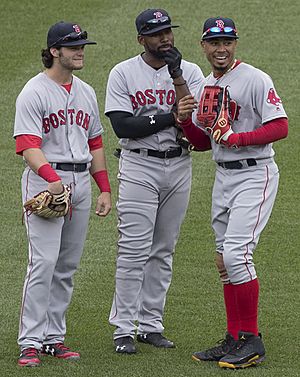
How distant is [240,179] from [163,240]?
78 cm

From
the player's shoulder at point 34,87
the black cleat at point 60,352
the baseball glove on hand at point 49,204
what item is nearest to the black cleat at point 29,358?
the black cleat at point 60,352

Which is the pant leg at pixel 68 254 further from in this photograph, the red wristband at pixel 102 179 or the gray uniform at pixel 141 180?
the gray uniform at pixel 141 180

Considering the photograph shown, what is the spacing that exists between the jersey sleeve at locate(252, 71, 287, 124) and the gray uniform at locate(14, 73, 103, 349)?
3.26 feet

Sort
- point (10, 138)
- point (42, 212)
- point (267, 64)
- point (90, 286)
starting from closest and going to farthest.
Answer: point (42, 212) < point (90, 286) < point (10, 138) < point (267, 64)

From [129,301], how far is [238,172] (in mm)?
1090

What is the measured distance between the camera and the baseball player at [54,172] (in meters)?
6.87

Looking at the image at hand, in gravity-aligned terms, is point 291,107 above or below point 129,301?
above

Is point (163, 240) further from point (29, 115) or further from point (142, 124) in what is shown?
point (29, 115)

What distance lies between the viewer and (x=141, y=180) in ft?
24.0

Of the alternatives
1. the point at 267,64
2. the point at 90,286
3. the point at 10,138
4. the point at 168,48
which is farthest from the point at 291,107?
the point at 168,48

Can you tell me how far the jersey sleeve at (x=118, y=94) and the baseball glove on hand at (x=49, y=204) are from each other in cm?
69

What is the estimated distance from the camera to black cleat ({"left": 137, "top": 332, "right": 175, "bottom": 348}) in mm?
7414

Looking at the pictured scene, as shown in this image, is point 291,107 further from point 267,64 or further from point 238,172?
A: point 238,172

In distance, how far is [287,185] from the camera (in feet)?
35.9
